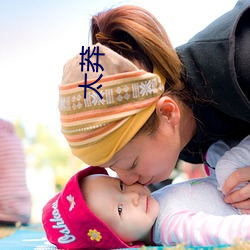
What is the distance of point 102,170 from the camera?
4.06 feet

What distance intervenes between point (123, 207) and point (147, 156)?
13 centimetres

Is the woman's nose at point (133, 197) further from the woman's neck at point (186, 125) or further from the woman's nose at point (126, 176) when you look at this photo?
the woman's neck at point (186, 125)

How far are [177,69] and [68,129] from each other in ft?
0.94

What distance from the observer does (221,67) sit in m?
1.07

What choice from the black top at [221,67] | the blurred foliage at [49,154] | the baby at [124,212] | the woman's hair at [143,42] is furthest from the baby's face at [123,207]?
the blurred foliage at [49,154]

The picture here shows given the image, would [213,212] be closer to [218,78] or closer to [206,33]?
[218,78]

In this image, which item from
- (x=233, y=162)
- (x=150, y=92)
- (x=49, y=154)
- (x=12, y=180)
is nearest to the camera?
(x=150, y=92)

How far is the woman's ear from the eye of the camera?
1.07 meters

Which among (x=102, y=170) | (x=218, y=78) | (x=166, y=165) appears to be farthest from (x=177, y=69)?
(x=102, y=170)

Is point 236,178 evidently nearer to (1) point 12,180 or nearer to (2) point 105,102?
(2) point 105,102

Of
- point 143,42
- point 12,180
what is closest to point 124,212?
point 143,42

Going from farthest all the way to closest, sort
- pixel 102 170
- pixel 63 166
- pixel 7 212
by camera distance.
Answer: pixel 63 166 < pixel 7 212 < pixel 102 170

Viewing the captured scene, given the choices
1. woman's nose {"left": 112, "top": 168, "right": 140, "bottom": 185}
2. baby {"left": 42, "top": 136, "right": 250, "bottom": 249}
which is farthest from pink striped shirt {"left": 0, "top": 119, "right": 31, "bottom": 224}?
woman's nose {"left": 112, "top": 168, "right": 140, "bottom": 185}

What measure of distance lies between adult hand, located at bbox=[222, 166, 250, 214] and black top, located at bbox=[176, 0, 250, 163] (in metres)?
0.13
